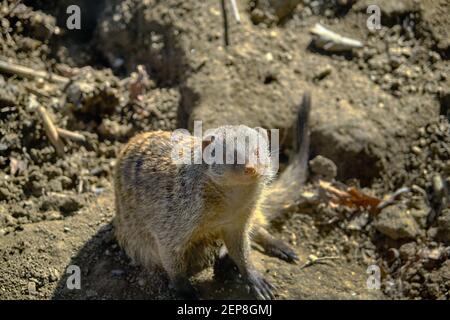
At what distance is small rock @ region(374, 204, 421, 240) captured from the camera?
3.29m

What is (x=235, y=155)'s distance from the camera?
93.2 inches

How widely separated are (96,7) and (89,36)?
0.68 ft

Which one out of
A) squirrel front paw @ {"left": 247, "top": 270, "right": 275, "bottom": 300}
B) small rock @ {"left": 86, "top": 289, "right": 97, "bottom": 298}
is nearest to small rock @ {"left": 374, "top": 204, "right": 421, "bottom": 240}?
squirrel front paw @ {"left": 247, "top": 270, "right": 275, "bottom": 300}

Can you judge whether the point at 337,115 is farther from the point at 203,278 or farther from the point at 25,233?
the point at 25,233

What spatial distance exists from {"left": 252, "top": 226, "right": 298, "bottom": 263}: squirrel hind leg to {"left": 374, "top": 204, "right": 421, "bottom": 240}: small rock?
539mm

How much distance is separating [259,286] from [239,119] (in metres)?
1.08

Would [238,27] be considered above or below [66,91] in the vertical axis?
above

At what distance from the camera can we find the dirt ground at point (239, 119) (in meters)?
3.07

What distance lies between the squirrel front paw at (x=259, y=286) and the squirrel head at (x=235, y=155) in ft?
2.06

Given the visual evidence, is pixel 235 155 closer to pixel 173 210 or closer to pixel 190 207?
pixel 190 207

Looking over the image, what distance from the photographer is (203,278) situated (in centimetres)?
299

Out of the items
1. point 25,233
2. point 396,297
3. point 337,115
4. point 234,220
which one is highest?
point 337,115

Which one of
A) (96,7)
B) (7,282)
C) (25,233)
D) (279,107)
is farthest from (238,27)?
(7,282)

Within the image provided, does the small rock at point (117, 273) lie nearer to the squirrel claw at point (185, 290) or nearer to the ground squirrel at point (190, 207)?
the ground squirrel at point (190, 207)
